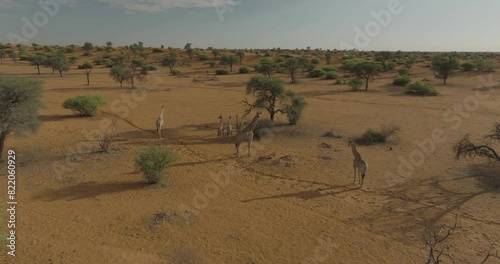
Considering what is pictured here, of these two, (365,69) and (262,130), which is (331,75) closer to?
(365,69)

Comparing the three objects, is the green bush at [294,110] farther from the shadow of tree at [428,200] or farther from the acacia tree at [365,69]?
the acacia tree at [365,69]

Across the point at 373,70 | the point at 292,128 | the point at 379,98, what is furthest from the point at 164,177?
the point at 373,70

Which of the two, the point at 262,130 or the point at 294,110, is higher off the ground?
the point at 294,110

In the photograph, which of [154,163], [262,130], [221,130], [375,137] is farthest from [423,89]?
[154,163]

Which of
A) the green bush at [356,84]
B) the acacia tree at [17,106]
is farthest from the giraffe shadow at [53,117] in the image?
the green bush at [356,84]

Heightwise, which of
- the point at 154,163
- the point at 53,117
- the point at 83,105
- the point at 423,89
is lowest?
the point at 154,163

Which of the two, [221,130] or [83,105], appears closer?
[221,130]
